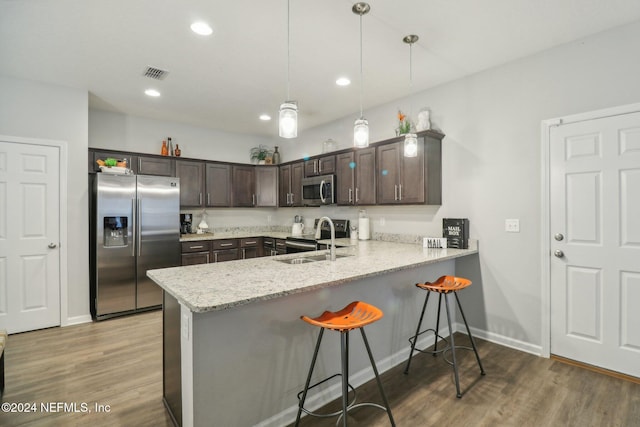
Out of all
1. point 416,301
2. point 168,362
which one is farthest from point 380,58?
point 168,362

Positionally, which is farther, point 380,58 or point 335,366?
point 380,58

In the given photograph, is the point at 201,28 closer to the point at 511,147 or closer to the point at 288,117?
the point at 288,117

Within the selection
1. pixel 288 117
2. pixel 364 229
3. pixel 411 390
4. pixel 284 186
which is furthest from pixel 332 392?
pixel 284 186

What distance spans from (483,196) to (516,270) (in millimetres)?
778

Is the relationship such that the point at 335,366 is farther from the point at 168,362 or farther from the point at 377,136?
the point at 377,136

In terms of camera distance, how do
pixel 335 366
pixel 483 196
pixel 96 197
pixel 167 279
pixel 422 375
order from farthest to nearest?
pixel 96 197 → pixel 483 196 → pixel 422 375 → pixel 335 366 → pixel 167 279

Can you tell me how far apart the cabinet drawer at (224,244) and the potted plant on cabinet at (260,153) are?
162 centimetres

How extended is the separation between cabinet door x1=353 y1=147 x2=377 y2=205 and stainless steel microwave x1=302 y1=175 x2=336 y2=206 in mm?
414

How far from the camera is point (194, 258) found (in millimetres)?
4629

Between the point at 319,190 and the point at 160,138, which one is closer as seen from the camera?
the point at 319,190

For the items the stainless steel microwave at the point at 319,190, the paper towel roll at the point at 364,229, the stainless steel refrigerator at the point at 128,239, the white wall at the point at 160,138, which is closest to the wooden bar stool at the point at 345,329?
the paper towel roll at the point at 364,229

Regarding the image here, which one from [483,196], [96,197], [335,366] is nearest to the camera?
[335,366]

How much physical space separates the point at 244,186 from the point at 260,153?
0.68 metres

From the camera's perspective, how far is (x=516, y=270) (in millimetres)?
3016
